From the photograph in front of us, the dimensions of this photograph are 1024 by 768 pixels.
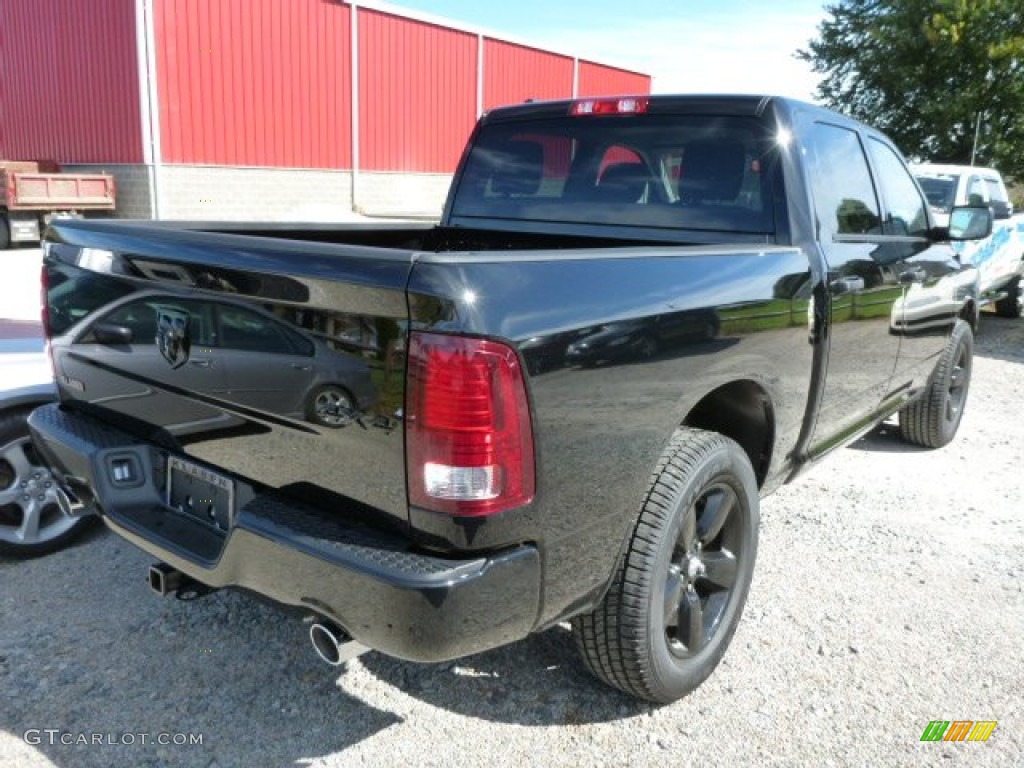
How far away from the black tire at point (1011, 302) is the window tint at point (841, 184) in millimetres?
8309

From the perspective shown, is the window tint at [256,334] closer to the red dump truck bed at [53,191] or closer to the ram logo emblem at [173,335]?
the ram logo emblem at [173,335]

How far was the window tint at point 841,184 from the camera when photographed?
3.33 meters

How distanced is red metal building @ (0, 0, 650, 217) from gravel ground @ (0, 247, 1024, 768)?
1584 centimetres

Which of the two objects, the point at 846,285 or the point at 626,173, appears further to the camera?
the point at 626,173

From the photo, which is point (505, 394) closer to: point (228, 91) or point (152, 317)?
point (152, 317)

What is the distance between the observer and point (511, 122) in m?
3.92

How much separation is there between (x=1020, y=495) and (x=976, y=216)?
152 centimetres

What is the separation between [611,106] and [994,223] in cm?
736

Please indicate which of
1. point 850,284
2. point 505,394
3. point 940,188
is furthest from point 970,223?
point 940,188

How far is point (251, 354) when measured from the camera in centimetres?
204

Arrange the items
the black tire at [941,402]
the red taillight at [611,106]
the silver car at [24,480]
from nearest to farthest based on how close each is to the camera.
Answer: the silver car at [24,480] → the red taillight at [611,106] → the black tire at [941,402]

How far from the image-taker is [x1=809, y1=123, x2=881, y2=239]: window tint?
3.33 metres

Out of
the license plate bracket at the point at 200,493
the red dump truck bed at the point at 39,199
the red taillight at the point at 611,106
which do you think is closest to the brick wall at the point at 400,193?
the red dump truck bed at the point at 39,199

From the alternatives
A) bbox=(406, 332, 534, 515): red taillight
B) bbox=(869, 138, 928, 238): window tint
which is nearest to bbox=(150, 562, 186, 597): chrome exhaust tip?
bbox=(406, 332, 534, 515): red taillight
